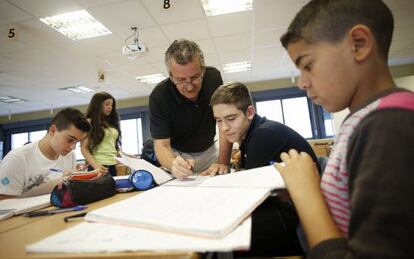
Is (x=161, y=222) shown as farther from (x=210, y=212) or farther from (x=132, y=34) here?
(x=132, y=34)

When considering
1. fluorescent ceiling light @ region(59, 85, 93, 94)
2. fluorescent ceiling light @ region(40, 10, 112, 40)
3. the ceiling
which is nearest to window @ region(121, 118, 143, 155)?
fluorescent ceiling light @ region(59, 85, 93, 94)

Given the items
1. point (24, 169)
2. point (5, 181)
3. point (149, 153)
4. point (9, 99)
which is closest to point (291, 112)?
point (149, 153)

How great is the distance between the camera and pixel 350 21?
21.9 inches

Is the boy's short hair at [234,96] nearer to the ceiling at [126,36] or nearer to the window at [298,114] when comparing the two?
the ceiling at [126,36]

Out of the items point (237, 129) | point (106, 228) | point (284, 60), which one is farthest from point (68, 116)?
point (284, 60)

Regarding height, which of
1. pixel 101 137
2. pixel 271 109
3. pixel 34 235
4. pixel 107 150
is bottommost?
pixel 34 235

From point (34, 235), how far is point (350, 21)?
80 centimetres

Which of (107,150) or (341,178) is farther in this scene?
(107,150)

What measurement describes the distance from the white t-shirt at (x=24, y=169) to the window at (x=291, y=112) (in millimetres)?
5597

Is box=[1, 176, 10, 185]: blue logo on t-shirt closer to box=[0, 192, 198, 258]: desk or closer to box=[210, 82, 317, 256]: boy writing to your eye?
box=[0, 192, 198, 258]: desk

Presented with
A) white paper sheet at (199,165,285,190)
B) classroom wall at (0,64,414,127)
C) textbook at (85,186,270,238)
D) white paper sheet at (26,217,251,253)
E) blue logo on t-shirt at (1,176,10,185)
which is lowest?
A: white paper sheet at (26,217,251,253)

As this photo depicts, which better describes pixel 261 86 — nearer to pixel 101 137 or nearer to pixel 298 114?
pixel 298 114

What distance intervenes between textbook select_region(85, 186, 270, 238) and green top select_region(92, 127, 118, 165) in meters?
2.15

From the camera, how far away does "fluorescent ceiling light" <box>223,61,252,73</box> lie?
5.22m
